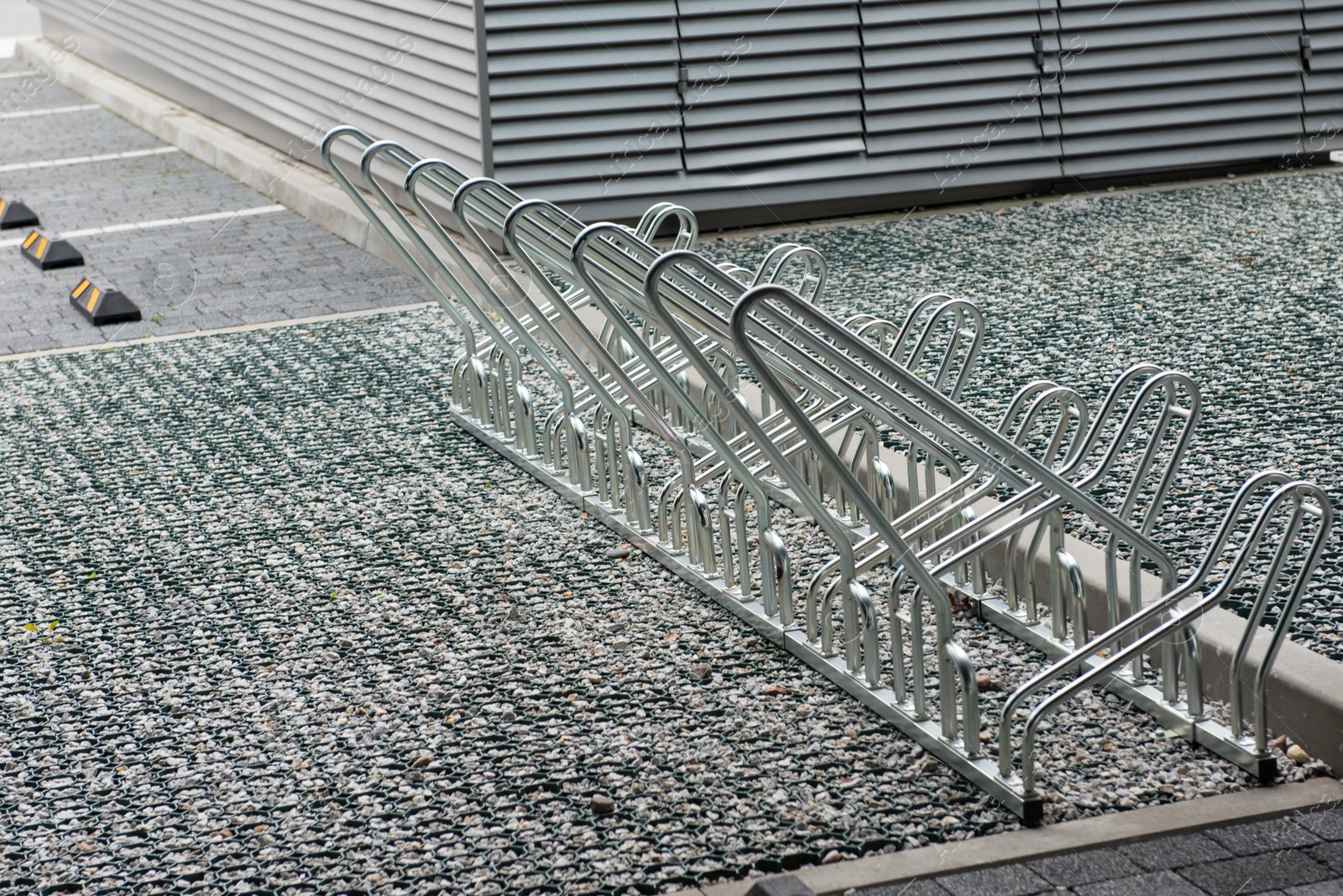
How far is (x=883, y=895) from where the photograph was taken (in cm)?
295

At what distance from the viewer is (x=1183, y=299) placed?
24.6 feet

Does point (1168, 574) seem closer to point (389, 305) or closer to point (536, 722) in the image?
point (536, 722)

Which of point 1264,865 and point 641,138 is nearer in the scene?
point 1264,865

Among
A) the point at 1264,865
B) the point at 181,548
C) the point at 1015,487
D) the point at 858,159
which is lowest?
the point at 1264,865

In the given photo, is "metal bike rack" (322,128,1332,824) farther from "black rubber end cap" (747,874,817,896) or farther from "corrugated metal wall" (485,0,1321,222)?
"corrugated metal wall" (485,0,1321,222)

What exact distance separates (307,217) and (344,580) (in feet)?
22.5

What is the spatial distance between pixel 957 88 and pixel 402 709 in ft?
24.2

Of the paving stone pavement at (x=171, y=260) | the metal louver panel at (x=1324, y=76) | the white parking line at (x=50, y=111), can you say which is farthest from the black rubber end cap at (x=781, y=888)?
the white parking line at (x=50, y=111)

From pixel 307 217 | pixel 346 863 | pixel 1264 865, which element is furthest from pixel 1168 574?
pixel 307 217

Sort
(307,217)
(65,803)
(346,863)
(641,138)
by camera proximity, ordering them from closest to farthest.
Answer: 1. (346,863)
2. (65,803)
3. (641,138)
4. (307,217)

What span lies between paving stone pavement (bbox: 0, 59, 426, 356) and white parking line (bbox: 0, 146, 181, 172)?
117mm

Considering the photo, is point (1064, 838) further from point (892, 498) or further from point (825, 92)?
point (825, 92)

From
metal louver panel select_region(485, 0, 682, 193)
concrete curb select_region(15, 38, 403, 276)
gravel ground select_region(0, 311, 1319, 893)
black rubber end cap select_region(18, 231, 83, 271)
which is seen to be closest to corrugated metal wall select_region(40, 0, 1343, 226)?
metal louver panel select_region(485, 0, 682, 193)

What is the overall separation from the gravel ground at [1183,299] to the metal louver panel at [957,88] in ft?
1.48
